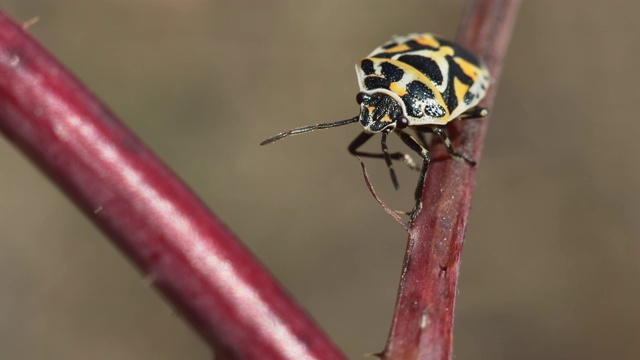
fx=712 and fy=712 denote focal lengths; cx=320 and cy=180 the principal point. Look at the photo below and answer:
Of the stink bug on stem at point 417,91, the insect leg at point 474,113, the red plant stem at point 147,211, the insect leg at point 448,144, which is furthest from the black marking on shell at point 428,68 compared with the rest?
the red plant stem at point 147,211

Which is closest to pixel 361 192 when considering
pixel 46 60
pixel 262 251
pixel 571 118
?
pixel 262 251

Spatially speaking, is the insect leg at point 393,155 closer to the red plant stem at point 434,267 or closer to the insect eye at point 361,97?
the insect eye at point 361,97

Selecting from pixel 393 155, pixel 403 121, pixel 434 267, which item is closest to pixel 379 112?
pixel 403 121

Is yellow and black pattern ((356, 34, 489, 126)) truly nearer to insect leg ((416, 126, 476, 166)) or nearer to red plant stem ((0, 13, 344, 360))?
insect leg ((416, 126, 476, 166))

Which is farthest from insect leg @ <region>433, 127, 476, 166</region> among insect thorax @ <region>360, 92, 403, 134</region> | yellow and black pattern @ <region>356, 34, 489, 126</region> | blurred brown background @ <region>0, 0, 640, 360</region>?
blurred brown background @ <region>0, 0, 640, 360</region>

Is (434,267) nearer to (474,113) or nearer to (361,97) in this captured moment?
(474,113)
